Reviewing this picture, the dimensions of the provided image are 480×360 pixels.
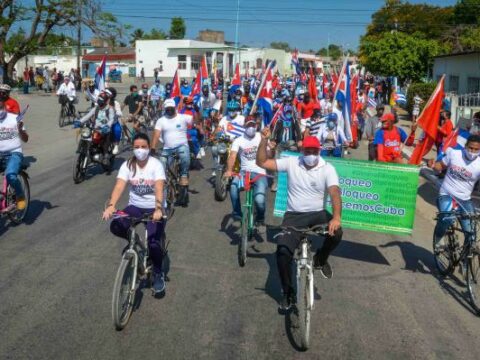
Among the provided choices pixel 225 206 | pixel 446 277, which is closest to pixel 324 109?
pixel 225 206

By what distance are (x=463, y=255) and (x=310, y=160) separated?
2.16 m

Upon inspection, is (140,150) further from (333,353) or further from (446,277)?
(446,277)

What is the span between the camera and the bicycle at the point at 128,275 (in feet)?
16.3

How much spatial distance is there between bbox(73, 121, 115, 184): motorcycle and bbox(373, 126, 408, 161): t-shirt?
18.5 ft

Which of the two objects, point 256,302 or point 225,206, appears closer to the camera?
point 256,302

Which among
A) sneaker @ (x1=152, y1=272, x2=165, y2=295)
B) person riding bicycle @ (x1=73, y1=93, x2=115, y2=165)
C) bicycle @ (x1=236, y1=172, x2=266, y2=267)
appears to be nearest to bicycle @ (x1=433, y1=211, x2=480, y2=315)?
bicycle @ (x1=236, y1=172, x2=266, y2=267)

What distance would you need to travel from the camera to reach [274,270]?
6824 mm

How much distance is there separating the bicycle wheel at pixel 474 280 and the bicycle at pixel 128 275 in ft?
10.9

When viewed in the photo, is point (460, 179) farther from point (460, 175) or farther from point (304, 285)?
point (304, 285)

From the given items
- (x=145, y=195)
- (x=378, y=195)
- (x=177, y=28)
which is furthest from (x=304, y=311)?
(x=177, y=28)

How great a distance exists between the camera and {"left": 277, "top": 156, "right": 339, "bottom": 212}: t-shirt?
5.62m

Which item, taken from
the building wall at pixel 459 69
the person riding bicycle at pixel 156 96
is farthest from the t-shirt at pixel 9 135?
the building wall at pixel 459 69

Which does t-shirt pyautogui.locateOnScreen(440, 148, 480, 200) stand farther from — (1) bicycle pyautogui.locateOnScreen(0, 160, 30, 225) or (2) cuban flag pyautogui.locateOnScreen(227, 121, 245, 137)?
(1) bicycle pyautogui.locateOnScreen(0, 160, 30, 225)

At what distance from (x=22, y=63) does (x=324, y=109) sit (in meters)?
61.5
